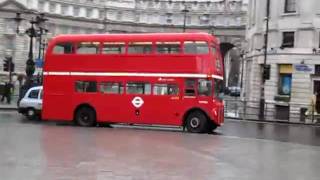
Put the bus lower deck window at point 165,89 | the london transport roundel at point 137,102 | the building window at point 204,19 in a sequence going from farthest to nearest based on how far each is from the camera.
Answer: the building window at point 204,19 < the london transport roundel at point 137,102 < the bus lower deck window at point 165,89

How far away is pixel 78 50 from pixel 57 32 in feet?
265

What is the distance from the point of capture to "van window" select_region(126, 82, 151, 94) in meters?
28.6

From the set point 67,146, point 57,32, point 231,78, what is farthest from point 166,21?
point 67,146

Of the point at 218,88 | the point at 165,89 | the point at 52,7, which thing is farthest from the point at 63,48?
the point at 52,7

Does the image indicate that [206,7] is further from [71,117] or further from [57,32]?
[71,117]

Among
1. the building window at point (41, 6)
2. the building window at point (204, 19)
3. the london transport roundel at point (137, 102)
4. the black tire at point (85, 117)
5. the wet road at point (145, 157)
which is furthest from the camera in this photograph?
the building window at point (204, 19)

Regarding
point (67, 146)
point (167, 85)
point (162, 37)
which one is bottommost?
point (67, 146)

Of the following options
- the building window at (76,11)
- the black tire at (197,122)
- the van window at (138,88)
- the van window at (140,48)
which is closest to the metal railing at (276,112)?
the black tire at (197,122)

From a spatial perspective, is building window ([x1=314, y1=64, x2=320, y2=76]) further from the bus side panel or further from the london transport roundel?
the bus side panel

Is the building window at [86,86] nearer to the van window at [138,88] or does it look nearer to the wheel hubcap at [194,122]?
the van window at [138,88]

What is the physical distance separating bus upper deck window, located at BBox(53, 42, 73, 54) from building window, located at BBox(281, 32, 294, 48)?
76.3ft

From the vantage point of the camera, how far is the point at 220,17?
117188 millimetres

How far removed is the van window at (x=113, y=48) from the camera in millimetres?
29125

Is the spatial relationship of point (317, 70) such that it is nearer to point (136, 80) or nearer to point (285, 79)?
point (285, 79)
